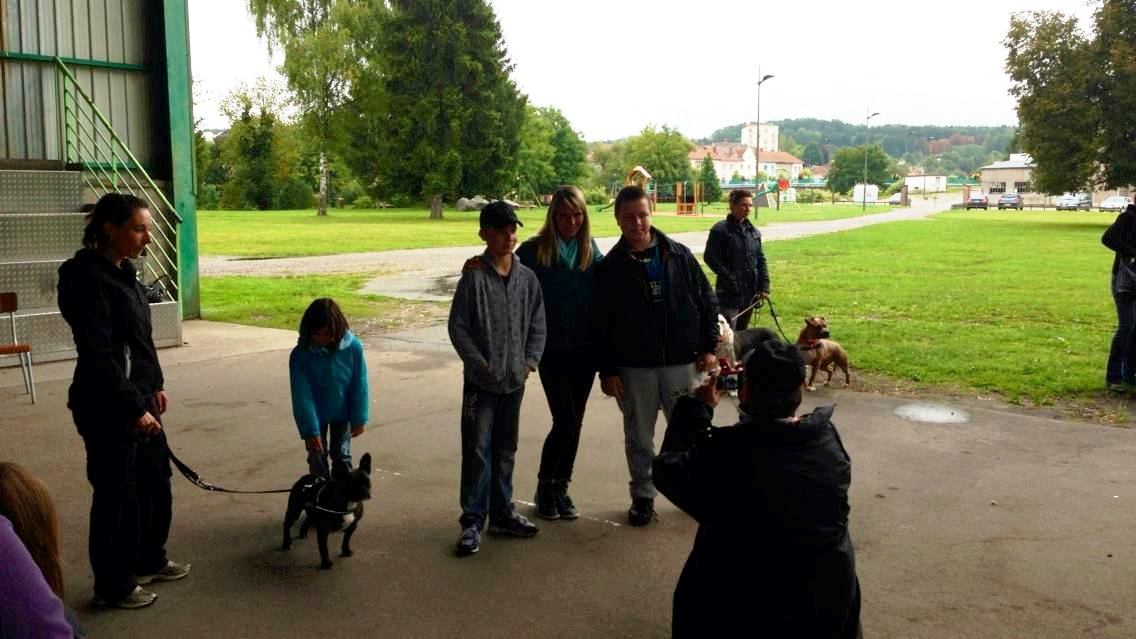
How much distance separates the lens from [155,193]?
1329 centimetres

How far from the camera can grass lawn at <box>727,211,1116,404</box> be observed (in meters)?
10.1

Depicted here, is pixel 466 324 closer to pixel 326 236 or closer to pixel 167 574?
pixel 167 574

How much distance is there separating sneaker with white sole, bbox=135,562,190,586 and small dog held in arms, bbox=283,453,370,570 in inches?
20.8

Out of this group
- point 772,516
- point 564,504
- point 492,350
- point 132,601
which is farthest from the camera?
point 564,504

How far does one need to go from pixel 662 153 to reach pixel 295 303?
8522 cm

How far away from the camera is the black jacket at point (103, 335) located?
12.7 ft

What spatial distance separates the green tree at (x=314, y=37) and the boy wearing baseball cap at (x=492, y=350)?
51967 mm

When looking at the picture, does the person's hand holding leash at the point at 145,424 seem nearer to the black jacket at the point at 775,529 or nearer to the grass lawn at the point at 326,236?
the black jacket at the point at 775,529

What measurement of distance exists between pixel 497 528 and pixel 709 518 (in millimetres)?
2385

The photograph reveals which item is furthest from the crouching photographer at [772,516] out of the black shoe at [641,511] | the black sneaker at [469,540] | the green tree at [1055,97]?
the green tree at [1055,97]

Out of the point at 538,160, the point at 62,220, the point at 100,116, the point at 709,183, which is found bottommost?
the point at 62,220

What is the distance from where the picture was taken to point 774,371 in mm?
2988

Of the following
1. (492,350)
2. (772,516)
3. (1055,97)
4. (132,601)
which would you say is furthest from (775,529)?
(1055,97)

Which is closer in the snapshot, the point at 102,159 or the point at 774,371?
the point at 774,371
